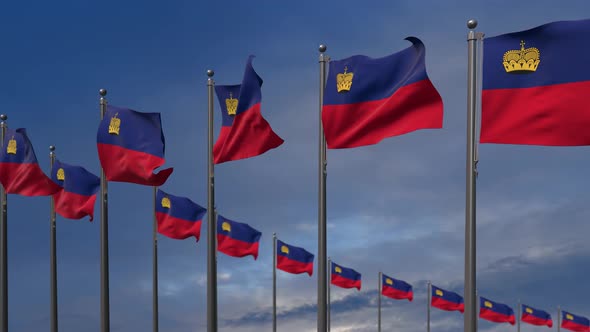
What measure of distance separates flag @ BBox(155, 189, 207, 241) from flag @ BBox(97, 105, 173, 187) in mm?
9832

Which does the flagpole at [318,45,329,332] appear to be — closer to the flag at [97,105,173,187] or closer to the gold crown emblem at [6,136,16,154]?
the flag at [97,105,173,187]

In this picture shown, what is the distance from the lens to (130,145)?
20.8 m

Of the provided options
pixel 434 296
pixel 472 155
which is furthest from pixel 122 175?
pixel 434 296

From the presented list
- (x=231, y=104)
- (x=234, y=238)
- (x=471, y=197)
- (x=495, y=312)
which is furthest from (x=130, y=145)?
(x=495, y=312)

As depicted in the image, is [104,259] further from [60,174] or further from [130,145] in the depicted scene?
[60,174]

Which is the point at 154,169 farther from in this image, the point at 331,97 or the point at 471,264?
the point at 471,264

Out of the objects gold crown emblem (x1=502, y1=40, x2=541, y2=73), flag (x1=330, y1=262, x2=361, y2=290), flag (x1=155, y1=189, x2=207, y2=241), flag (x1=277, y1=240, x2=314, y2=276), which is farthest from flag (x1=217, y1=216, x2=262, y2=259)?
gold crown emblem (x1=502, y1=40, x2=541, y2=73)

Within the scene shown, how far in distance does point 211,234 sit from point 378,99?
5.96m

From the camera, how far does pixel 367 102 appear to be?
15781 millimetres

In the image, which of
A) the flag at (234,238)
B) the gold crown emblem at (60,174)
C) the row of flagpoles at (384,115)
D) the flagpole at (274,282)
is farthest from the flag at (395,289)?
the row of flagpoles at (384,115)

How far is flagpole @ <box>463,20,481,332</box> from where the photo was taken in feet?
43.5

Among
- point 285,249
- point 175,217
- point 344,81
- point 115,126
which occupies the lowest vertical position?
point 285,249

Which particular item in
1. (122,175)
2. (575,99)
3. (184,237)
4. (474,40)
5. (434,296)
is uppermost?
(474,40)

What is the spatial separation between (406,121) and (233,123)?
4975 mm
